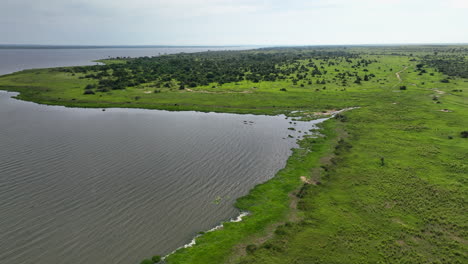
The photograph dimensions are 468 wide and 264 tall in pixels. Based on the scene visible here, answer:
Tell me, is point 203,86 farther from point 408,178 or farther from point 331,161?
point 408,178

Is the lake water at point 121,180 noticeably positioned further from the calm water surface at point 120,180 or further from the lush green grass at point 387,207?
the lush green grass at point 387,207

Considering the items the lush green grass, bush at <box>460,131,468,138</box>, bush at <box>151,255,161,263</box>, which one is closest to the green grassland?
the lush green grass

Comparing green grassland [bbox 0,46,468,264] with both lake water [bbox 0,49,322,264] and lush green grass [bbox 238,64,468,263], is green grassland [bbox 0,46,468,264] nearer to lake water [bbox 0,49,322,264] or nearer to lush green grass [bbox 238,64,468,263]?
lush green grass [bbox 238,64,468,263]

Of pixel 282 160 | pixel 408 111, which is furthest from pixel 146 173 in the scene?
pixel 408 111

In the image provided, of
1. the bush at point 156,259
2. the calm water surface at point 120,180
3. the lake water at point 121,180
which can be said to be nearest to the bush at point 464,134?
the lake water at point 121,180

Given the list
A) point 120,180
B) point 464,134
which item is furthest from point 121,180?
point 464,134
